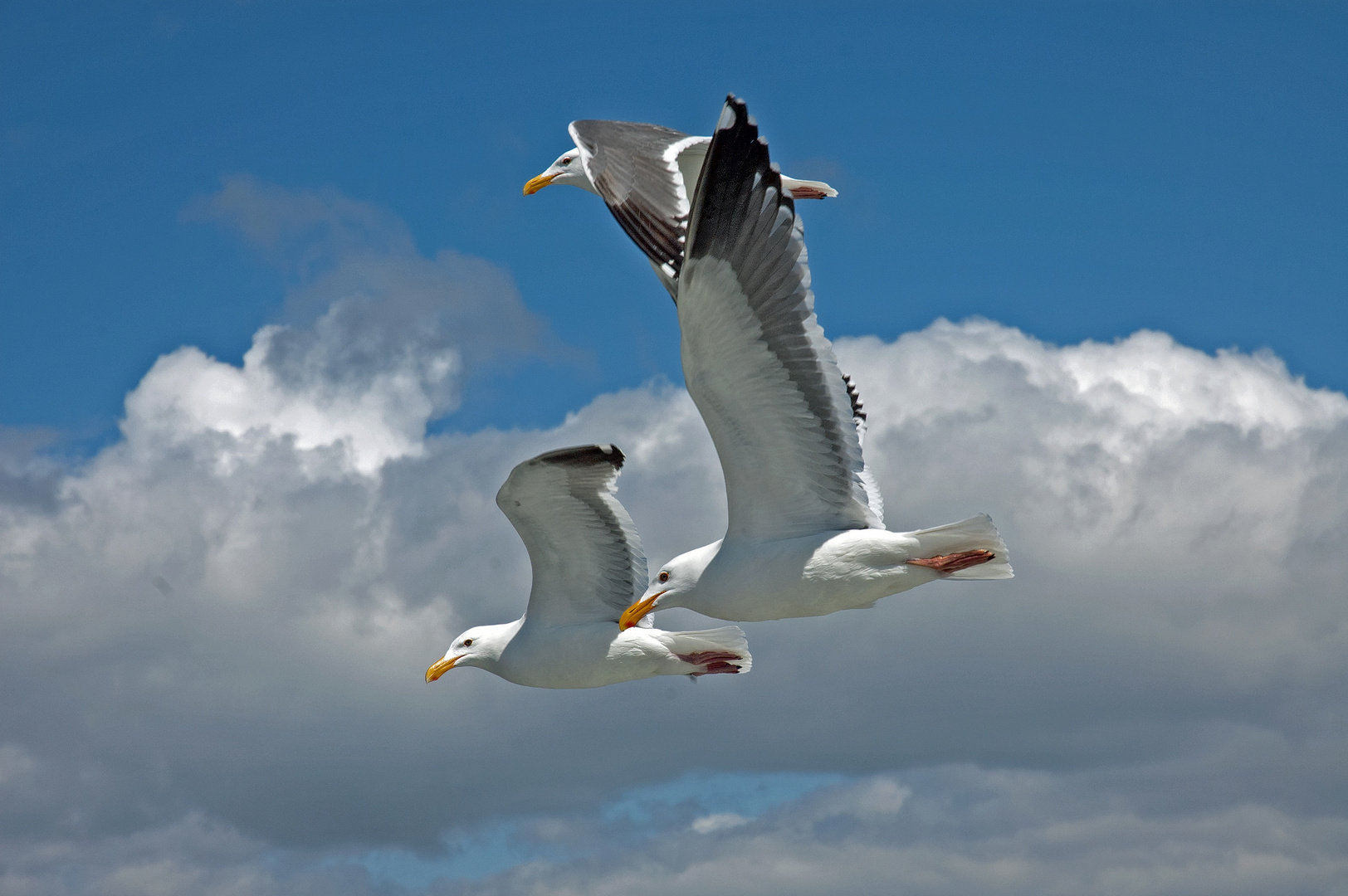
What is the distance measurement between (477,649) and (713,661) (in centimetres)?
319

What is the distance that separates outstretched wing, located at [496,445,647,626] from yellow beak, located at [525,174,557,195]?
251 inches

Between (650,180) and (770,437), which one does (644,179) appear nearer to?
(650,180)

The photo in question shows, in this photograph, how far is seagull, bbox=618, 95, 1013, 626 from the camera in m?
12.3

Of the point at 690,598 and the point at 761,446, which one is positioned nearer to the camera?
the point at 761,446

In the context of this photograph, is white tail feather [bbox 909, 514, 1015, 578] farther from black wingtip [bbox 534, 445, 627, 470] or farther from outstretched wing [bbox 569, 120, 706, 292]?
black wingtip [bbox 534, 445, 627, 470]

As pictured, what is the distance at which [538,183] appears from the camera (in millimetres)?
22875

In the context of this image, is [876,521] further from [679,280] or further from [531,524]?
[531,524]

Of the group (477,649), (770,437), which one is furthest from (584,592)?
(770,437)

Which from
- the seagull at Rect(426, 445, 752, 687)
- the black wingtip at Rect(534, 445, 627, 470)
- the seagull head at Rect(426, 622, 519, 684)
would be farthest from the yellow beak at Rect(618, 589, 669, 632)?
the seagull head at Rect(426, 622, 519, 684)

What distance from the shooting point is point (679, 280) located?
1252 centimetres

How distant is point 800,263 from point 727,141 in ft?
3.82

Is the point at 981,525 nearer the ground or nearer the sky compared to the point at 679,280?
nearer the ground

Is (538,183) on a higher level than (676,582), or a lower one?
higher

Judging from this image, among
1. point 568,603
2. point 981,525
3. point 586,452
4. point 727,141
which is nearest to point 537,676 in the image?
point 568,603
